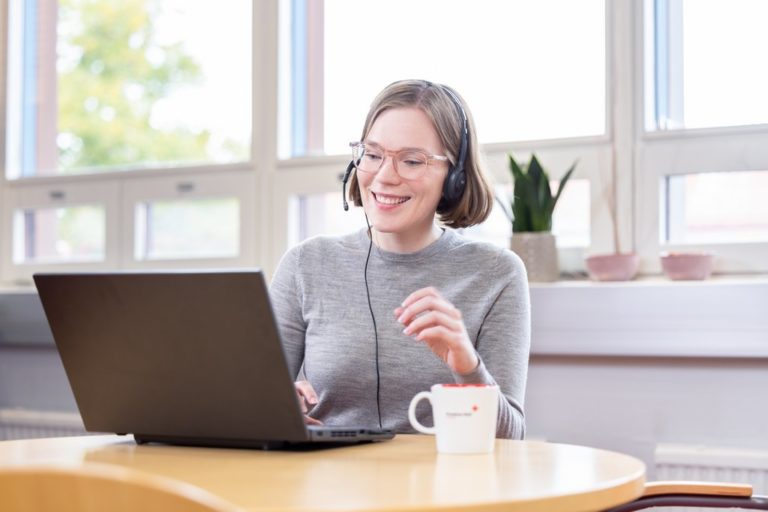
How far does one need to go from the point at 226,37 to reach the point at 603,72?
117 cm

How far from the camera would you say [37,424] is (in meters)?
2.80

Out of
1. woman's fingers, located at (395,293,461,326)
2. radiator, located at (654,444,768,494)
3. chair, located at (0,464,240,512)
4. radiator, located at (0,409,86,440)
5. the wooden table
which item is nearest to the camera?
chair, located at (0,464,240,512)

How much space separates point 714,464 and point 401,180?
0.86 m

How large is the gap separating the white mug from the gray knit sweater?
388mm

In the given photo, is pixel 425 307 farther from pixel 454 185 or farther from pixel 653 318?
pixel 653 318

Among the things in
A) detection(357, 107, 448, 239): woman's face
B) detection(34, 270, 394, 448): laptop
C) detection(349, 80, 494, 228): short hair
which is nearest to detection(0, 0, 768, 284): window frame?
detection(349, 80, 494, 228): short hair

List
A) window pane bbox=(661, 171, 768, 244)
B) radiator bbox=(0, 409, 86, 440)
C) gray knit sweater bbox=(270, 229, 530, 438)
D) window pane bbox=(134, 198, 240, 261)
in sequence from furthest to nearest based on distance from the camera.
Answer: window pane bbox=(134, 198, 240, 261)
radiator bbox=(0, 409, 86, 440)
window pane bbox=(661, 171, 768, 244)
gray knit sweater bbox=(270, 229, 530, 438)

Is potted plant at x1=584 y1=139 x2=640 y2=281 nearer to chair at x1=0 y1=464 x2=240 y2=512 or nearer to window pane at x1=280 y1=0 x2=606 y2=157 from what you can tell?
window pane at x1=280 y1=0 x2=606 y2=157

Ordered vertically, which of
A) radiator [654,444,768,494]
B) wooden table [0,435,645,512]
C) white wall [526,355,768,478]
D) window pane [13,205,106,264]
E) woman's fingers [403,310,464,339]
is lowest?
radiator [654,444,768,494]

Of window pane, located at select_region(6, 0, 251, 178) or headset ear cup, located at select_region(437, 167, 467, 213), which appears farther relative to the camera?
window pane, located at select_region(6, 0, 251, 178)

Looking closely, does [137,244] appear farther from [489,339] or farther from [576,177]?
[489,339]

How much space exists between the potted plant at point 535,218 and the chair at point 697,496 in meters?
0.98

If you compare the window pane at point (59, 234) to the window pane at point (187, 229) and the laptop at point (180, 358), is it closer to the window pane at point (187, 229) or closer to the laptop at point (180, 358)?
the window pane at point (187, 229)

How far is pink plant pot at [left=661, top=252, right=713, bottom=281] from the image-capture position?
2081 mm
